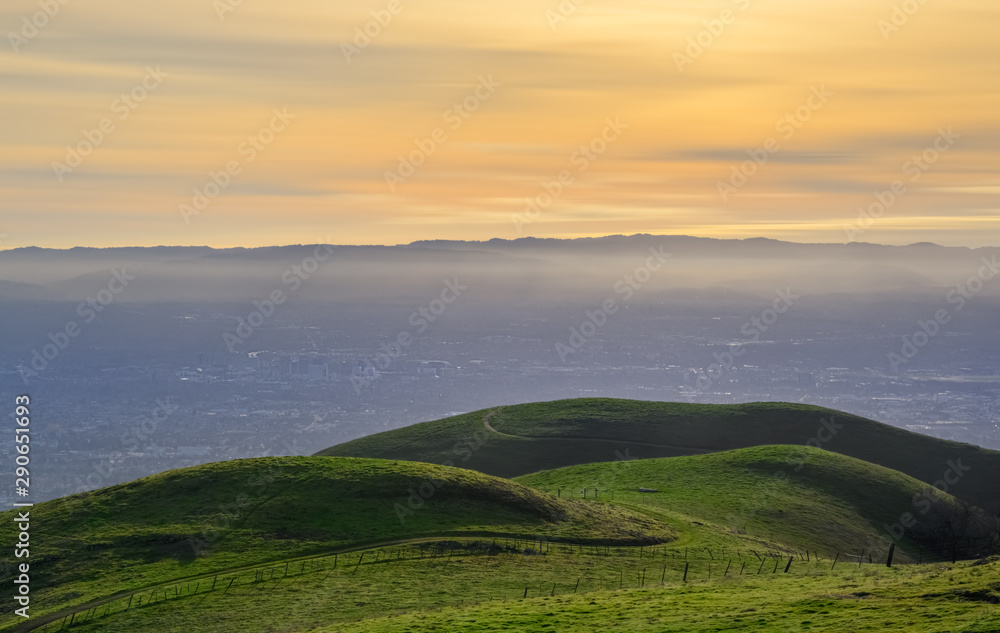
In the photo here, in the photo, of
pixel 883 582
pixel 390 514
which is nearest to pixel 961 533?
pixel 883 582

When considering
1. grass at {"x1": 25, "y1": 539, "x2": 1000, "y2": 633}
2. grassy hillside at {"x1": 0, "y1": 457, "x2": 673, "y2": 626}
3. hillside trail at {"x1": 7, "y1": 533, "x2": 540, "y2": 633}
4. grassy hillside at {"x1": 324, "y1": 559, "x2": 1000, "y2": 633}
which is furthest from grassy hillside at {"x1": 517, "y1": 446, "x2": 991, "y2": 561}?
grassy hillside at {"x1": 324, "y1": 559, "x2": 1000, "y2": 633}

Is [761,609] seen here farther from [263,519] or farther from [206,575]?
[263,519]

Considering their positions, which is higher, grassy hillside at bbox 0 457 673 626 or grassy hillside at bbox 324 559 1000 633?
grassy hillside at bbox 0 457 673 626

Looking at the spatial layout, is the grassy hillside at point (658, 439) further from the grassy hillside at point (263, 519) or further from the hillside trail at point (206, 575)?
the hillside trail at point (206, 575)

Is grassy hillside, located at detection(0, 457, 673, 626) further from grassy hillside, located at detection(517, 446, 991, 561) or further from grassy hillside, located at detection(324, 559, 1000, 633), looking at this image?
grassy hillside, located at detection(324, 559, 1000, 633)

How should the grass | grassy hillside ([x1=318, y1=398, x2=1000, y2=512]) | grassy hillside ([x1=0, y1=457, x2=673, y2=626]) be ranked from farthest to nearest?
grassy hillside ([x1=318, y1=398, x2=1000, y2=512]), grassy hillside ([x1=0, y1=457, x2=673, y2=626]), the grass

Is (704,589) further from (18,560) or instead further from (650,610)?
(18,560)
